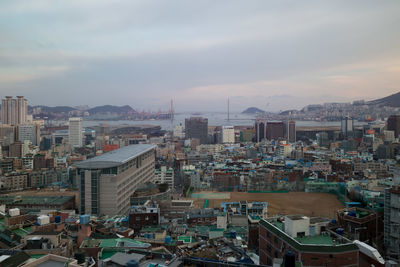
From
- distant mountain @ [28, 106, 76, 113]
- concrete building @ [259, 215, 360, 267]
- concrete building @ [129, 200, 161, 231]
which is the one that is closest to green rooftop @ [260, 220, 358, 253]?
concrete building @ [259, 215, 360, 267]

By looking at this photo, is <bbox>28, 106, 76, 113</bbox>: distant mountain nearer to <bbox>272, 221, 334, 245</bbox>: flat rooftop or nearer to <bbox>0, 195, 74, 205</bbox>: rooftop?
<bbox>0, 195, 74, 205</bbox>: rooftop

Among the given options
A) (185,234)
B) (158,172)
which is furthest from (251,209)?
(158,172)

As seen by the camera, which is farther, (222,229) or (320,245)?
(222,229)

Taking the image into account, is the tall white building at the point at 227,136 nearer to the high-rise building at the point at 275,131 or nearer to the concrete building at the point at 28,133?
the high-rise building at the point at 275,131

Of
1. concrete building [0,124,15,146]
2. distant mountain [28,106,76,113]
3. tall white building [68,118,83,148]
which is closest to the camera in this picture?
concrete building [0,124,15,146]

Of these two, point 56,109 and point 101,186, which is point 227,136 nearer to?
point 101,186

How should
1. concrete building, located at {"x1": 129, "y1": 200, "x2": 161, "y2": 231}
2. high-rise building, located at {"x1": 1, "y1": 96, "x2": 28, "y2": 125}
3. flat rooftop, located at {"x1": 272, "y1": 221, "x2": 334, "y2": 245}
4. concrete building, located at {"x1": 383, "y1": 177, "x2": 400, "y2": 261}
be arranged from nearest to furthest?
flat rooftop, located at {"x1": 272, "y1": 221, "x2": 334, "y2": 245}
concrete building, located at {"x1": 383, "y1": 177, "x2": 400, "y2": 261}
concrete building, located at {"x1": 129, "y1": 200, "x2": 161, "y2": 231}
high-rise building, located at {"x1": 1, "y1": 96, "x2": 28, "y2": 125}

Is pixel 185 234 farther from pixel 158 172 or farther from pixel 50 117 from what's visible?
pixel 50 117

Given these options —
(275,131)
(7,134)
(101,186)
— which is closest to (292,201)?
(101,186)

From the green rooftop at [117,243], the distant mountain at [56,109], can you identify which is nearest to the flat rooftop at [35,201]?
the green rooftop at [117,243]
